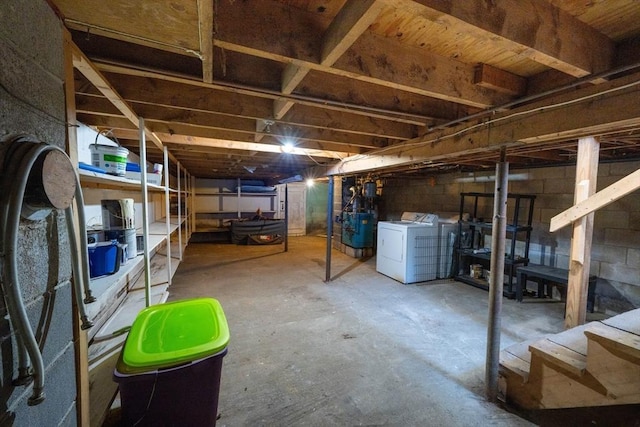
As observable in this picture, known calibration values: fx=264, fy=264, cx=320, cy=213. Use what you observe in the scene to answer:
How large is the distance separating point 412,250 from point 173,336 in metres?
3.69

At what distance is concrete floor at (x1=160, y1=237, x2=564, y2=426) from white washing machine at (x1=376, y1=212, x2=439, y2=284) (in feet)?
0.68

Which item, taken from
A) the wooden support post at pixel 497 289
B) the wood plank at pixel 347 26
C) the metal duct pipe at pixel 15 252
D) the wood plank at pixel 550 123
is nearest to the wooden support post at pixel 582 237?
the wood plank at pixel 550 123

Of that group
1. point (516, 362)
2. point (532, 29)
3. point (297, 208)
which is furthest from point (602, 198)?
point (297, 208)

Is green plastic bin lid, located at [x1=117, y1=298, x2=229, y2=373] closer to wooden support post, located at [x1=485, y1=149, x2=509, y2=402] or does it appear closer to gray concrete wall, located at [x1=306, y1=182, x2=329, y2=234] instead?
wooden support post, located at [x1=485, y1=149, x2=509, y2=402]

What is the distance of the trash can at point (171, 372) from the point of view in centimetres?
94

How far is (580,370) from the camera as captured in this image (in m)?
1.49

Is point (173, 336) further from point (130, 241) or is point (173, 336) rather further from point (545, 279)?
point (545, 279)

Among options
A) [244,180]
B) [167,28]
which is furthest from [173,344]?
[244,180]

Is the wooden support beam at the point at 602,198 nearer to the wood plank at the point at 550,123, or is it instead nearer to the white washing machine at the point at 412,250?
the wood plank at the point at 550,123

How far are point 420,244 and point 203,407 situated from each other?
3796mm

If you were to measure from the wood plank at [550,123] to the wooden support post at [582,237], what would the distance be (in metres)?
0.48

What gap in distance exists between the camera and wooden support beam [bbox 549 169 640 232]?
164 cm

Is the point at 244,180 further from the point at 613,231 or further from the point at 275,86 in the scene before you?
the point at 613,231

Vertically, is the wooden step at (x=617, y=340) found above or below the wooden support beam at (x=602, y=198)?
below
